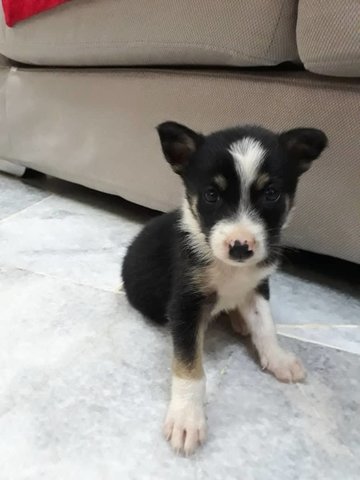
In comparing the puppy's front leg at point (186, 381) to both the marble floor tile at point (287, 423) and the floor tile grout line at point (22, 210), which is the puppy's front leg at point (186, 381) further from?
the floor tile grout line at point (22, 210)

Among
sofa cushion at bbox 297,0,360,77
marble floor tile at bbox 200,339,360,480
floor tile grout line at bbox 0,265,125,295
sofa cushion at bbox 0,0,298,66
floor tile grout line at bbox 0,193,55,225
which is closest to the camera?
marble floor tile at bbox 200,339,360,480

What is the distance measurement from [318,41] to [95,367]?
0.94m

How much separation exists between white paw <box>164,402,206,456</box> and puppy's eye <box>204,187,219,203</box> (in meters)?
0.42

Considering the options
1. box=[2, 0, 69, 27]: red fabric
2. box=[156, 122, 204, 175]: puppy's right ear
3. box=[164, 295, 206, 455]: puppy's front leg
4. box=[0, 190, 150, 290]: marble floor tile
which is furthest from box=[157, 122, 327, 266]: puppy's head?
box=[2, 0, 69, 27]: red fabric

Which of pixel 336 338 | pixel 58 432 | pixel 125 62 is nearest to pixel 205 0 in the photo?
pixel 125 62

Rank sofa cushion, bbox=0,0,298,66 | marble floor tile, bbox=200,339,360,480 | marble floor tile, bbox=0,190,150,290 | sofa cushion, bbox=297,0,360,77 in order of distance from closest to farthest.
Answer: marble floor tile, bbox=200,339,360,480
sofa cushion, bbox=297,0,360,77
sofa cushion, bbox=0,0,298,66
marble floor tile, bbox=0,190,150,290

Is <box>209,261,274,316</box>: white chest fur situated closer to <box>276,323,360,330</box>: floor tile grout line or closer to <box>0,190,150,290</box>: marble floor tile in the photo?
<box>276,323,360,330</box>: floor tile grout line

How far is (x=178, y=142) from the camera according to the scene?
134 centimetres

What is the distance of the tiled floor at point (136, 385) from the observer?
1.08 meters

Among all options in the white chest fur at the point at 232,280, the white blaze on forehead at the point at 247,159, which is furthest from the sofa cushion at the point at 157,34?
the white chest fur at the point at 232,280

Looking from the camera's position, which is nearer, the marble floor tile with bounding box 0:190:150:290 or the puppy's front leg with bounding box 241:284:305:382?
the puppy's front leg with bounding box 241:284:305:382

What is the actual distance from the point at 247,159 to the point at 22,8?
1.47 m

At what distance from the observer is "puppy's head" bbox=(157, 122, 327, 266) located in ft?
3.96

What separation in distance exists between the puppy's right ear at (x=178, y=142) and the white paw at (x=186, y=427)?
1.76ft
